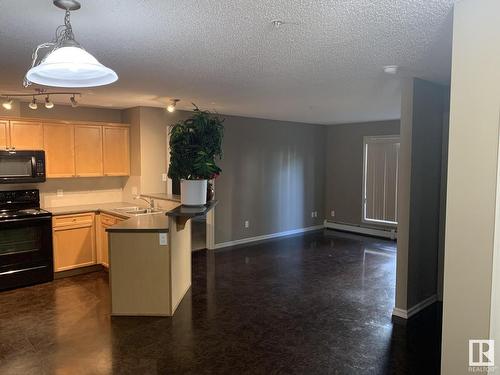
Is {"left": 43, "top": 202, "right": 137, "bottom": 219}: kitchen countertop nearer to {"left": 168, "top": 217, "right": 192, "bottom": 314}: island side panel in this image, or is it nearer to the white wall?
{"left": 168, "top": 217, "right": 192, "bottom": 314}: island side panel

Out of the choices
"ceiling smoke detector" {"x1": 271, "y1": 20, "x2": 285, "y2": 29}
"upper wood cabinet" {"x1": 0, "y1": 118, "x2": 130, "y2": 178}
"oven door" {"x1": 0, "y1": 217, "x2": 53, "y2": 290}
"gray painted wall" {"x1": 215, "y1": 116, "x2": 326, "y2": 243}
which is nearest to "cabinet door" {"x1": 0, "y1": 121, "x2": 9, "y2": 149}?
"upper wood cabinet" {"x1": 0, "y1": 118, "x2": 130, "y2": 178}

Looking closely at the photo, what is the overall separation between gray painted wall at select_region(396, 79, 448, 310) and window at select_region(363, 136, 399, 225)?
3349 mm

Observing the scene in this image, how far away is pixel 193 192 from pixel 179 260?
83 cm

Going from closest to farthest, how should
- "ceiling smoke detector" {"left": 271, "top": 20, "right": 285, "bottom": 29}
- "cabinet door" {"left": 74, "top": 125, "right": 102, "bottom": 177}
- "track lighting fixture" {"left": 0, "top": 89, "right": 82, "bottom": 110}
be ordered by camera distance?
1. "ceiling smoke detector" {"left": 271, "top": 20, "right": 285, "bottom": 29}
2. "track lighting fixture" {"left": 0, "top": 89, "right": 82, "bottom": 110}
3. "cabinet door" {"left": 74, "top": 125, "right": 102, "bottom": 177}

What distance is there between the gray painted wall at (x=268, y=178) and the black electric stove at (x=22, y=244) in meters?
2.75

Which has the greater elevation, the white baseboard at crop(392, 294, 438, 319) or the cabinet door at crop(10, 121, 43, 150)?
the cabinet door at crop(10, 121, 43, 150)

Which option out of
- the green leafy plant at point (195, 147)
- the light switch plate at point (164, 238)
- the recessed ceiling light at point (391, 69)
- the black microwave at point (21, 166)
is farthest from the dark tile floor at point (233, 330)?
the recessed ceiling light at point (391, 69)

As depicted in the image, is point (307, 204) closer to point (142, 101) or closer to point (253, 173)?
point (253, 173)

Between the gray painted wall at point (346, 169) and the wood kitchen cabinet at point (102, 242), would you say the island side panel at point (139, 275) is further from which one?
the gray painted wall at point (346, 169)

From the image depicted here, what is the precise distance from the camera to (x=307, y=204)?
27.1ft

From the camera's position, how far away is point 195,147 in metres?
3.70

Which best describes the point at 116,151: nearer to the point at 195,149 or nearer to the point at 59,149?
the point at 59,149

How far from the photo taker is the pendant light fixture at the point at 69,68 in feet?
5.37

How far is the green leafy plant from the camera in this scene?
368 centimetres
